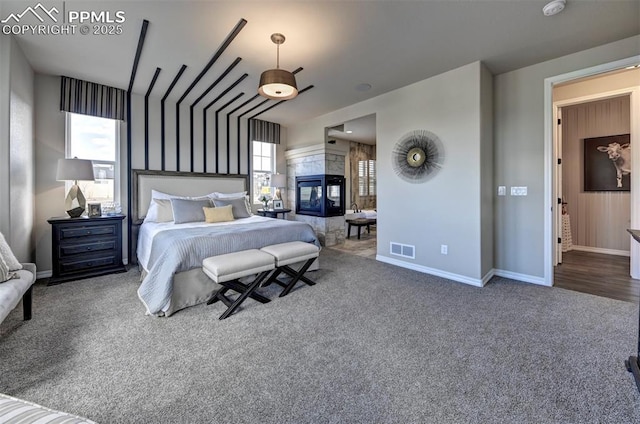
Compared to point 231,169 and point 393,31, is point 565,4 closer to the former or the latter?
point 393,31

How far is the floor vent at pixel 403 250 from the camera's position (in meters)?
3.99

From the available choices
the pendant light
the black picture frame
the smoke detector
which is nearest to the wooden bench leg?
the pendant light

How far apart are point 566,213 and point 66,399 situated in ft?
22.8

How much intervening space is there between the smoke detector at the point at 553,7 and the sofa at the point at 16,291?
4566 millimetres

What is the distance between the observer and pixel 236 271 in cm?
254

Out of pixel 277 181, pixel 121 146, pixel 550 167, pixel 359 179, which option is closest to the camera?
pixel 550 167

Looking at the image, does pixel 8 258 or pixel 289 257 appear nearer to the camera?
pixel 8 258

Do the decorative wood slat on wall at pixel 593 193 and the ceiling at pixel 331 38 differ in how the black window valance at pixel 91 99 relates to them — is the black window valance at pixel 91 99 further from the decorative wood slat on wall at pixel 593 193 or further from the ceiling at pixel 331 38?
the decorative wood slat on wall at pixel 593 193

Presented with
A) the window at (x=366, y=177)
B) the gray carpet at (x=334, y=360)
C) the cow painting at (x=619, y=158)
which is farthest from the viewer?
the window at (x=366, y=177)

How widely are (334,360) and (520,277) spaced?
3.00m

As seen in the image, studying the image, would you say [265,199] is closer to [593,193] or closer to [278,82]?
[278,82]

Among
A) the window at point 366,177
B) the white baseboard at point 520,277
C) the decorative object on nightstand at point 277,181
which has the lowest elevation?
the white baseboard at point 520,277

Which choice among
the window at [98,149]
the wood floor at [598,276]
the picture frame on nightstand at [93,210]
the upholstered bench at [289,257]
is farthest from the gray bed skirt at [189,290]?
the wood floor at [598,276]

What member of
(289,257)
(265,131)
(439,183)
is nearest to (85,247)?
(289,257)
